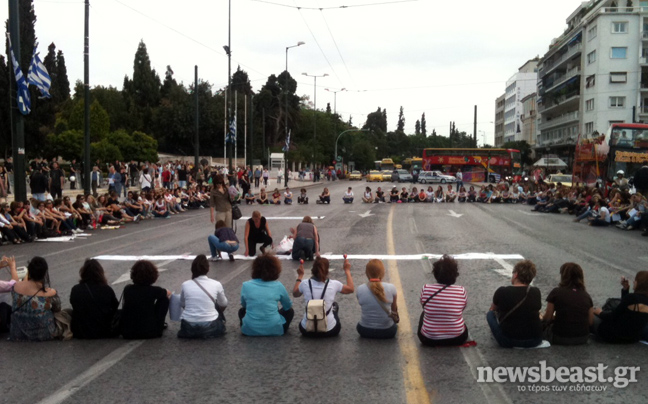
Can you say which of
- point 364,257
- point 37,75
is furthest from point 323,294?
point 37,75

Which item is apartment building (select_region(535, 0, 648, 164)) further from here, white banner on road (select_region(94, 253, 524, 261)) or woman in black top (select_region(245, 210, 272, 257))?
woman in black top (select_region(245, 210, 272, 257))

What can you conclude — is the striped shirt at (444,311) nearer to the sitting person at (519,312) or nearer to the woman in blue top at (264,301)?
the sitting person at (519,312)

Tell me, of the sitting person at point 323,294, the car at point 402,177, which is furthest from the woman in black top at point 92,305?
the car at point 402,177

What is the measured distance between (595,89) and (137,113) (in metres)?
58.6

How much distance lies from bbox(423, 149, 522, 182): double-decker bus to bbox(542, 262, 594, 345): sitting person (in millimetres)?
63722

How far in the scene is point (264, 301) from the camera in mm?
7105

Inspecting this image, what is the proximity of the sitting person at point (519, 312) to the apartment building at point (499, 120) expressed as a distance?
491 ft

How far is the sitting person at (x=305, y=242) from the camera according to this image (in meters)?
13.1

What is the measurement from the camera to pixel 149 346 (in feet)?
22.6

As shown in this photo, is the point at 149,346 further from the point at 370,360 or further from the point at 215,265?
the point at 215,265

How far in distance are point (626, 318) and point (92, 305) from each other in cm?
564

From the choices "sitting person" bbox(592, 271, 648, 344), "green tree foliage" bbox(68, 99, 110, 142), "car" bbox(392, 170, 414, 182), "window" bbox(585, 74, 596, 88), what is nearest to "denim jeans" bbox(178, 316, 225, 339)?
"sitting person" bbox(592, 271, 648, 344)

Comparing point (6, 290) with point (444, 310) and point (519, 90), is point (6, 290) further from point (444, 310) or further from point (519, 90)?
point (519, 90)

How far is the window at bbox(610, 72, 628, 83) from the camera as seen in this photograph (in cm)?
6994
